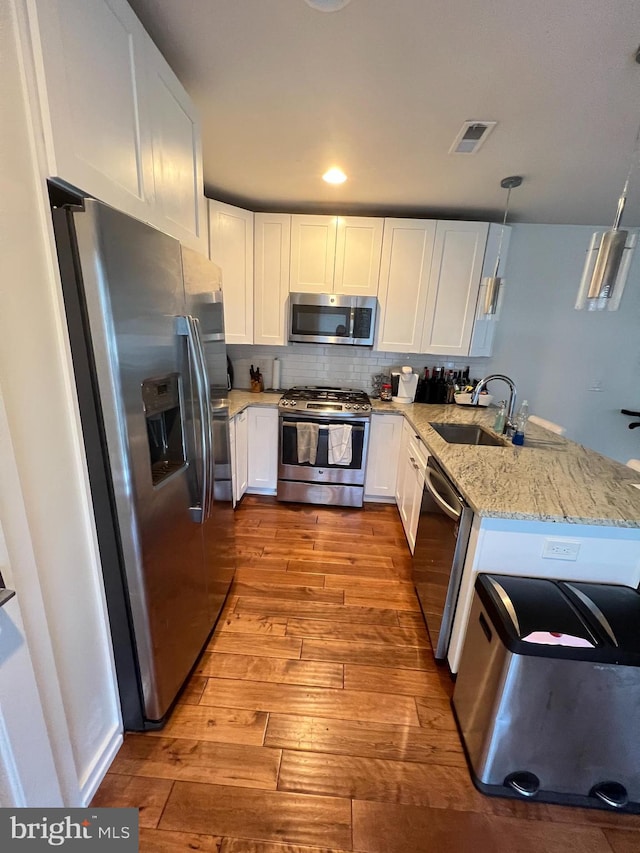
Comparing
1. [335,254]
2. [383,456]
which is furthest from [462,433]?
[335,254]

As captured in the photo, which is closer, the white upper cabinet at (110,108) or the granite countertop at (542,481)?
the white upper cabinet at (110,108)

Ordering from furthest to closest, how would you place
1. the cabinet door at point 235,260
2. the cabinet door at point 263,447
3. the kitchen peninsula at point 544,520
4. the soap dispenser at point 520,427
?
1. the cabinet door at point 263,447
2. the cabinet door at point 235,260
3. the soap dispenser at point 520,427
4. the kitchen peninsula at point 544,520

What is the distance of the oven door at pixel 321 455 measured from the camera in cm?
287

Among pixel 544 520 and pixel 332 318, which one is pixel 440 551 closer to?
pixel 544 520

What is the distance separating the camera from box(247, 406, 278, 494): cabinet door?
3.00m

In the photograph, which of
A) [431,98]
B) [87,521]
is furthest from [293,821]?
[431,98]

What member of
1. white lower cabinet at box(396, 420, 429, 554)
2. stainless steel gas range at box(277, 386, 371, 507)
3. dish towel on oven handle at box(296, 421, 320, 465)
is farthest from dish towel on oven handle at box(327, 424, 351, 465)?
white lower cabinet at box(396, 420, 429, 554)

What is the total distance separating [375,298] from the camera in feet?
9.62

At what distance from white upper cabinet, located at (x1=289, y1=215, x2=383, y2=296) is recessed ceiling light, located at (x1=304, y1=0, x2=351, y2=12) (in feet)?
6.03

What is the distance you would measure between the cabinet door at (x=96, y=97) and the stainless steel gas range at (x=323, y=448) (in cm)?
188

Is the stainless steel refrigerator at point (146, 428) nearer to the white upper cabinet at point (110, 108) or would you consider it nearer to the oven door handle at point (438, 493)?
the white upper cabinet at point (110, 108)

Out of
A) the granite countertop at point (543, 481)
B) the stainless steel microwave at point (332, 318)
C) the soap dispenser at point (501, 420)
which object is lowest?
the granite countertop at point (543, 481)

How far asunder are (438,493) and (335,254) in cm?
219

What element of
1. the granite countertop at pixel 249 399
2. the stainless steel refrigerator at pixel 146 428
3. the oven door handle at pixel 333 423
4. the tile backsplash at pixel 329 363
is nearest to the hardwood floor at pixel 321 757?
the stainless steel refrigerator at pixel 146 428
